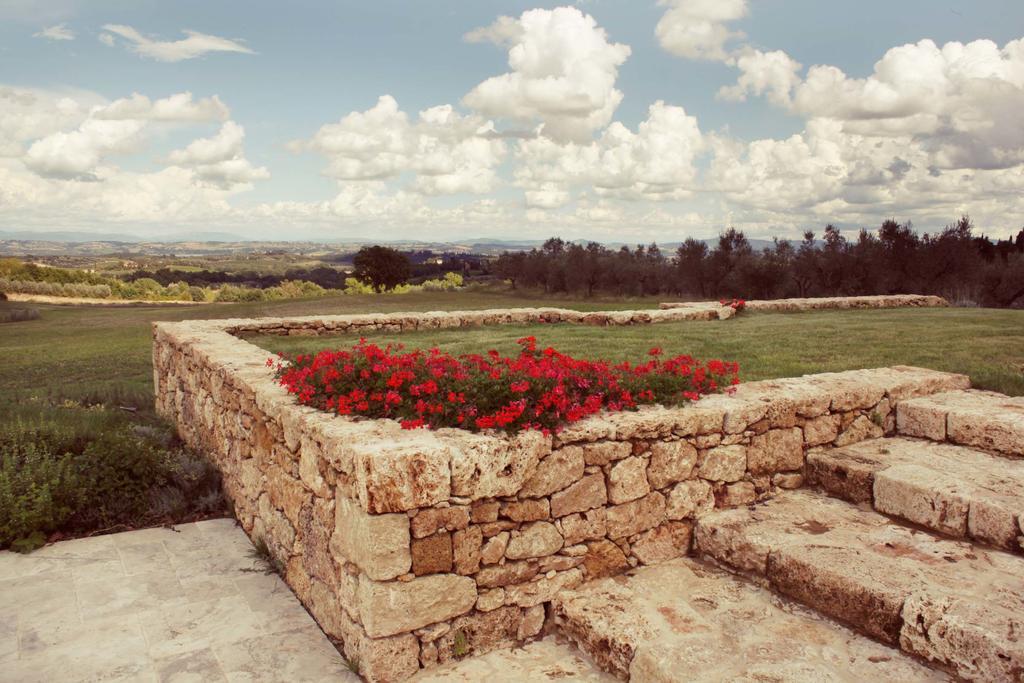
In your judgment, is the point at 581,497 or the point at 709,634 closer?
the point at 709,634

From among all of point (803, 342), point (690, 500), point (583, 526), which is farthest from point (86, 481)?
point (803, 342)

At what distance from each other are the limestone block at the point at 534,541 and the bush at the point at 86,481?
378cm

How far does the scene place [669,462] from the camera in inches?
174

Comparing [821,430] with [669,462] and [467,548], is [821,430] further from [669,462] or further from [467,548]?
[467,548]

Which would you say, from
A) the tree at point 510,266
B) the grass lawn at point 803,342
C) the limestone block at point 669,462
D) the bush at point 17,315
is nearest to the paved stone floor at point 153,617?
the limestone block at point 669,462

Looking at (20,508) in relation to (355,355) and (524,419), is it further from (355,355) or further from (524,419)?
(524,419)

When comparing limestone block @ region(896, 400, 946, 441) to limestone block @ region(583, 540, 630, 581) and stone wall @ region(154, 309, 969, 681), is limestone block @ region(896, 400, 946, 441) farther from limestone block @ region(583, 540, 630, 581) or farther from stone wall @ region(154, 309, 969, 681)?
limestone block @ region(583, 540, 630, 581)

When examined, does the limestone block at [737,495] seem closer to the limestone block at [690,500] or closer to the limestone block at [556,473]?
the limestone block at [690,500]

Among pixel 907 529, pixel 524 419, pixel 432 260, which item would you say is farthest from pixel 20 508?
pixel 432 260

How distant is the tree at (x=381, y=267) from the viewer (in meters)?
51.2

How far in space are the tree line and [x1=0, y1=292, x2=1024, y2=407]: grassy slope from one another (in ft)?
37.2

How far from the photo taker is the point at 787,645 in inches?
135

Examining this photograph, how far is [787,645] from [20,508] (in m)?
5.74

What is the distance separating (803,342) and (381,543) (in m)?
8.12
